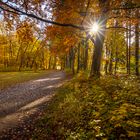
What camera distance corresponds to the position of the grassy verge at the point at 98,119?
6657mm

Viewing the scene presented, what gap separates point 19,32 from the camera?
17188 millimetres

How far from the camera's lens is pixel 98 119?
7875 mm

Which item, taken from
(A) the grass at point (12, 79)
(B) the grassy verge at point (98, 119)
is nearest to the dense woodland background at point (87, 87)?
(B) the grassy verge at point (98, 119)

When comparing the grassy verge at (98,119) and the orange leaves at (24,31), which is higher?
the orange leaves at (24,31)

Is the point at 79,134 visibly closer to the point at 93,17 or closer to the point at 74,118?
the point at 74,118

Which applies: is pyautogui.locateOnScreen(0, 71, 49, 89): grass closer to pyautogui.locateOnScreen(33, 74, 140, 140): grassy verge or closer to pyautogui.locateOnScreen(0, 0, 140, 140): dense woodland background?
pyautogui.locateOnScreen(0, 0, 140, 140): dense woodland background

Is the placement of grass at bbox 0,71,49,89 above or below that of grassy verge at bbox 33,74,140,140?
below

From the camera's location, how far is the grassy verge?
6.66 meters

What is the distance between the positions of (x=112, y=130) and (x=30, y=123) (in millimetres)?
4712

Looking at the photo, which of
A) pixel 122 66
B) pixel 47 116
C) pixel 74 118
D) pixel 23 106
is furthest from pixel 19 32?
pixel 122 66

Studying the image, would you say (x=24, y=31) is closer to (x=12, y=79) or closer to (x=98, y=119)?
(x=98, y=119)

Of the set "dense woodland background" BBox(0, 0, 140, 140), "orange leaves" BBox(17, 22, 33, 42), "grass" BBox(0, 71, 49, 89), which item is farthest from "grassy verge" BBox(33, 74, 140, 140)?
"grass" BBox(0, 71, 49, 89)

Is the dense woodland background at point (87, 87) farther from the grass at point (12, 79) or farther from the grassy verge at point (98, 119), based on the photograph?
the grass at point (12, 79)

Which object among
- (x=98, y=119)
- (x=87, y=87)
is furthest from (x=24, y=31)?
(x=98, y=119)
